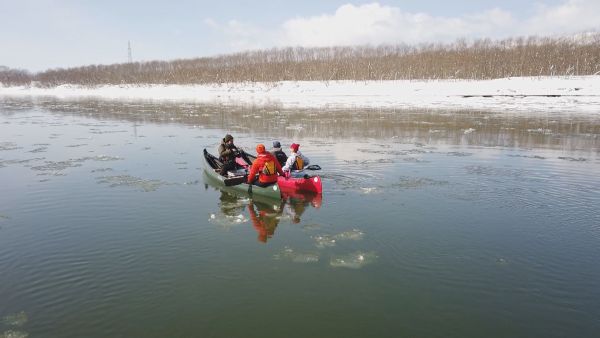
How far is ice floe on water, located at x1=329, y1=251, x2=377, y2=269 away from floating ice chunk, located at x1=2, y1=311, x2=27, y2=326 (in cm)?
443

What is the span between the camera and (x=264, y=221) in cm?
972

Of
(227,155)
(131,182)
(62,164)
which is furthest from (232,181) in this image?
(62,164)

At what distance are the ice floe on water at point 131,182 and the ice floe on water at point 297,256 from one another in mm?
5653

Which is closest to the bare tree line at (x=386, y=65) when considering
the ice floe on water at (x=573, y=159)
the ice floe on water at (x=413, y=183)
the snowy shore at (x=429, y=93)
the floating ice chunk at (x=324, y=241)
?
the snowy shore at (x=429, y=93)

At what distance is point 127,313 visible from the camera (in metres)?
5.84

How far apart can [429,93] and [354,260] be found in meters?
51.9

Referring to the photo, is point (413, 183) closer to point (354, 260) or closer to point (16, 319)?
point (354, 260)

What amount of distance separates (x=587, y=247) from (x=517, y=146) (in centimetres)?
1160

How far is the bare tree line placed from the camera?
6500 centimetres

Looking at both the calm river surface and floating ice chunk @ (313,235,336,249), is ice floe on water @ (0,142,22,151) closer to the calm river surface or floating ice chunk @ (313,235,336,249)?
the calm river surface

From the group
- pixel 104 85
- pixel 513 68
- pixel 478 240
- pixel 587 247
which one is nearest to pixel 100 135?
pixel 478 240

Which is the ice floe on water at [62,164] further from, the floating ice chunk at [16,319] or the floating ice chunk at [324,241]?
the floating ice chunk at [324,241]

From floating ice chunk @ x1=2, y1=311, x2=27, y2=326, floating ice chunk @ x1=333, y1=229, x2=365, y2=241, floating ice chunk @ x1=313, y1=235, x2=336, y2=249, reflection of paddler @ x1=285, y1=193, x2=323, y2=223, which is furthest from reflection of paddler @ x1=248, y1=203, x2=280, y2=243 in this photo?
floating ice chunk @ x1=2, y1=311, x2=27, y2=326

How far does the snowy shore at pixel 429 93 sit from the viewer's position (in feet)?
136
